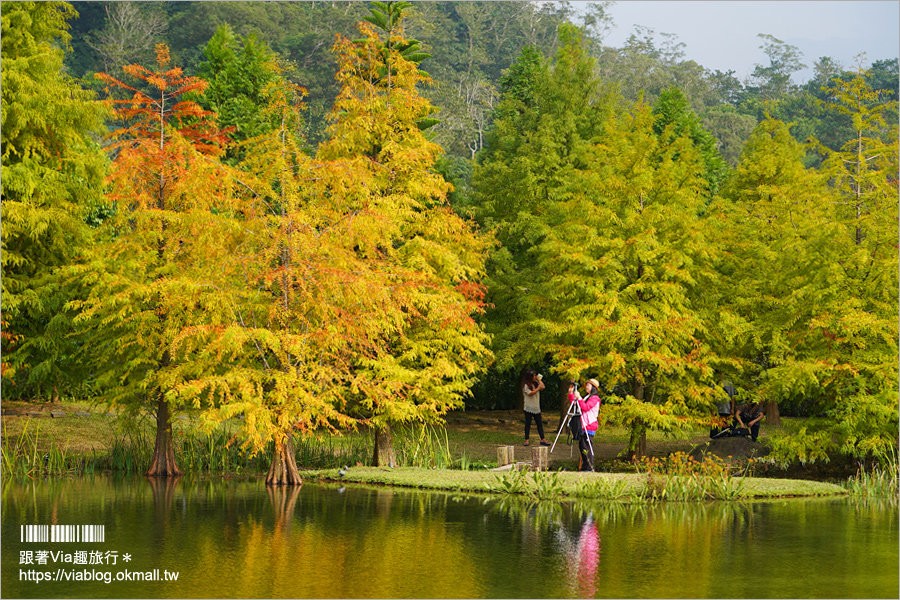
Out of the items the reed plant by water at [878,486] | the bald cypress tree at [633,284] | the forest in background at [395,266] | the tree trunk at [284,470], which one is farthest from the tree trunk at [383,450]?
the reed plant by water at [878,486]

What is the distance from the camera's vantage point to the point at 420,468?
19.7 m

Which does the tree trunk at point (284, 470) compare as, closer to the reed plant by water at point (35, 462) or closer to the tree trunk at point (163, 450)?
the tree trunk at point (163, 450)

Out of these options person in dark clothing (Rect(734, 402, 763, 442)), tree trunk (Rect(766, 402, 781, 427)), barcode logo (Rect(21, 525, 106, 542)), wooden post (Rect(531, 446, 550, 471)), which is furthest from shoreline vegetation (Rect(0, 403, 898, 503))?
tree trunk (Rect(766, 402, 781, 427))

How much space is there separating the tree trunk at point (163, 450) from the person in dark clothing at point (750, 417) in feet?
40.0

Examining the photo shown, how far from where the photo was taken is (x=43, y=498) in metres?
15.2

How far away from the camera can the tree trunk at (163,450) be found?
752 inches

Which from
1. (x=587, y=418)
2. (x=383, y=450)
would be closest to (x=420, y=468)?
(x=383, y=450)

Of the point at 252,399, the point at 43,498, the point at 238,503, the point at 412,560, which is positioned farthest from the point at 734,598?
the point at 43,498

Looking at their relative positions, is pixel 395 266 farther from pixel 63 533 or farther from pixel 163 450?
pixel 63 533

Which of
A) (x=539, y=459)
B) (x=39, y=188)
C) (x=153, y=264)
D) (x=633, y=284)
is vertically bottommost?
(x=539, y=459)

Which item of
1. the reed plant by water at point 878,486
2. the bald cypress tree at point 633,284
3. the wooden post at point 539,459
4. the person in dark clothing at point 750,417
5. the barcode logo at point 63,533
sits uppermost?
the bald cypress tree at point 633,284

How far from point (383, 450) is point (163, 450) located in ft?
14.7

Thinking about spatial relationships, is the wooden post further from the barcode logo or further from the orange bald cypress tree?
the barcode logo

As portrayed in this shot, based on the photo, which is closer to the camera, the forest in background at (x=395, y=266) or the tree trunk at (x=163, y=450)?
the forest in background at (x=395, y=266)
